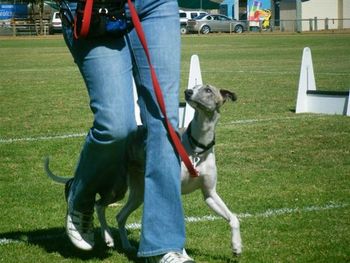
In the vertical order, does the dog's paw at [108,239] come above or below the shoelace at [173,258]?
below

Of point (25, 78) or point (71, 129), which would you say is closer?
point (71, 129)

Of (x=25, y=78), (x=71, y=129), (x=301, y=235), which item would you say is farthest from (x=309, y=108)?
(x=25, y=78)

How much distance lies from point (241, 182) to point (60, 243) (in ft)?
8.37

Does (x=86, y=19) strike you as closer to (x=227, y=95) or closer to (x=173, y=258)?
(x=173, y=258)

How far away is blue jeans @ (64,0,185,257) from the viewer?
15.0 ft

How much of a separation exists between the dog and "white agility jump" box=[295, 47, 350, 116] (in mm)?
7305

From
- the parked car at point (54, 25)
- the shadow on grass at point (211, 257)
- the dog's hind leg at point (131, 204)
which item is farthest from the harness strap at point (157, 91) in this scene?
the parked car at point (54, 25)

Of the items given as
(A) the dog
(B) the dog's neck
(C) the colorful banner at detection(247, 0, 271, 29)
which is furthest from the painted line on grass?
(C) the colorful banner at detection(247, 0, 271, 29)

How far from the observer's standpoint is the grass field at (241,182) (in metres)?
5.37

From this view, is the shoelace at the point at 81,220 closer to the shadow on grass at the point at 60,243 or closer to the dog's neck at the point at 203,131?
the shadow on grass at the point at 60,243

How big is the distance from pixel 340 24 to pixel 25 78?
188 ft

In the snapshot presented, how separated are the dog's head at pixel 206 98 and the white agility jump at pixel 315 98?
270 inches

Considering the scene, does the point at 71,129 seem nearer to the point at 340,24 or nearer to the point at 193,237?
the point at 193,237

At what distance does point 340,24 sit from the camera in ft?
247
